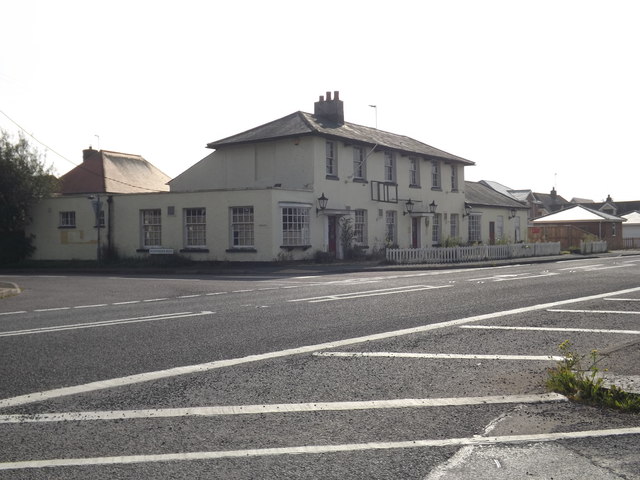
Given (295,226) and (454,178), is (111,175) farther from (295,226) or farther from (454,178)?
(454,178)

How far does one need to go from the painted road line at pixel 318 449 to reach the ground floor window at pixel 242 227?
970 inches

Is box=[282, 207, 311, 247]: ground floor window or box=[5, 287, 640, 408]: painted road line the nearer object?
box=[5, 287, 640, 408]: painted road line

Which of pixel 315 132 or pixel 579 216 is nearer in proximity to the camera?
pixel 315 132

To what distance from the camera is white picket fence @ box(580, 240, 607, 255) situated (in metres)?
45.1

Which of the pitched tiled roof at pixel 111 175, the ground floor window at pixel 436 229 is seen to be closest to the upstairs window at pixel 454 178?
the ground floor window at pixel 436 229

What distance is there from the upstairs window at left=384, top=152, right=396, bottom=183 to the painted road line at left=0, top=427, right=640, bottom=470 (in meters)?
32.2

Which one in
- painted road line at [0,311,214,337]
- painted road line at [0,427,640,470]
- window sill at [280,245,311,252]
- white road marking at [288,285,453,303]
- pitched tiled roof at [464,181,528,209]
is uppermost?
pitched tiled roof at [464,181,528,209]

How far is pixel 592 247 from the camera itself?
154 feet

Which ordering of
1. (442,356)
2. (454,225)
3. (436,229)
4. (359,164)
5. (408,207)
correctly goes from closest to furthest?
(442,356) → (359,164) → (408,207) → (436,229) → (454,225)

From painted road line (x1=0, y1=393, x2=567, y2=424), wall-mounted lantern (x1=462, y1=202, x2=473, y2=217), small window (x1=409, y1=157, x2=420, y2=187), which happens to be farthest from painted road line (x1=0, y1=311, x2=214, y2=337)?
wall-mounted lantern (x1=462, y1=202, x2=473, y2=217)

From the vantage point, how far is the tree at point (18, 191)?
34188mm

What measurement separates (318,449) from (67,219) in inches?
1302

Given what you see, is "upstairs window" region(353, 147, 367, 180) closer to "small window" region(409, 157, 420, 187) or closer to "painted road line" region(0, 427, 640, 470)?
"small window" region(409, 157, 420, 187)

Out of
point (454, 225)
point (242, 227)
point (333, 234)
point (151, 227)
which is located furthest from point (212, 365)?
point (454, 225)
